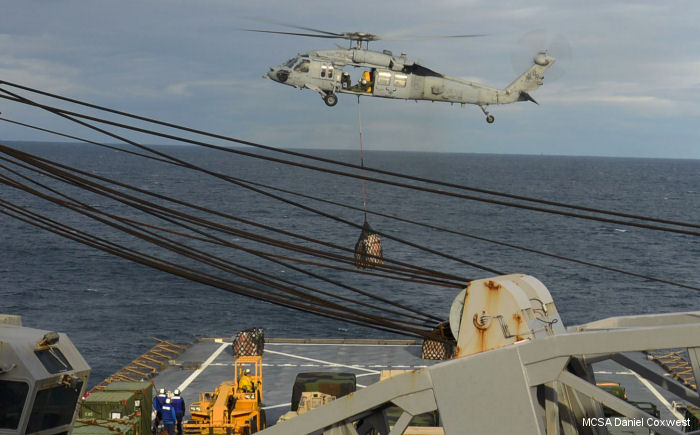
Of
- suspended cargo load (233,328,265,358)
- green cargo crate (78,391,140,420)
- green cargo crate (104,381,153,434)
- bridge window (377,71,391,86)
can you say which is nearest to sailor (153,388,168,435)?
green cargo crate (104,381,153,434)

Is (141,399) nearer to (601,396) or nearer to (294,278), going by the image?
(601,396)

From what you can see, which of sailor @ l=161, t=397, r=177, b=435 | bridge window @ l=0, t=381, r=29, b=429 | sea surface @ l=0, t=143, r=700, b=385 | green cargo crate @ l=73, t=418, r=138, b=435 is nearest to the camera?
bridge window @ l=0, t=381, r=29, b=429

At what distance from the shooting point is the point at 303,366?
4069 centimetres

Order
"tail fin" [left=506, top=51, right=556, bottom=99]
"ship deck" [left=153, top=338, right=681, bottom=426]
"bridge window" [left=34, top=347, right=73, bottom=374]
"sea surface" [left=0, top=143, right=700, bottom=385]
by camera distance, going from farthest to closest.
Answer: "sea surface" [left=0, top=143, right=700, bottom=385]
"tail fin" [left=506, top=51, right=556, bottom=99]
"ship deck" [left=153, top=338, right=681, bottom=426]
"bridge window" [left=34, top=347, right=73, bottom=374]

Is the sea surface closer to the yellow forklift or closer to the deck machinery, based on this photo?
the yellow forklift

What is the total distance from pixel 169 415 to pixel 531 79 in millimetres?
29086

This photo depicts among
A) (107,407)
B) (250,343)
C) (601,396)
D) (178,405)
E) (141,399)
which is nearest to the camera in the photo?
(601,396)

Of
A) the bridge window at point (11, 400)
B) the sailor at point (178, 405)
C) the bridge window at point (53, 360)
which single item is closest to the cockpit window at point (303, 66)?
the sailor at point (178, 405)

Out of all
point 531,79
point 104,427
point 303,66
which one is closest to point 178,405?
point 104,427

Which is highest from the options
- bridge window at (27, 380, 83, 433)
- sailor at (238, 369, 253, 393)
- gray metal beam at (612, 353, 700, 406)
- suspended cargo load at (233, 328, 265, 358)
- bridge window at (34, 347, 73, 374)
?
gray metal beam at (612, 353, 700, 406)

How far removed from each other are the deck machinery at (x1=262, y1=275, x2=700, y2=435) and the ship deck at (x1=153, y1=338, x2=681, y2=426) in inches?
901

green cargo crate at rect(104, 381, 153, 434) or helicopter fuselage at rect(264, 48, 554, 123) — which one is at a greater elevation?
helicopter fuselage at rect(264, 48, 554, 123)

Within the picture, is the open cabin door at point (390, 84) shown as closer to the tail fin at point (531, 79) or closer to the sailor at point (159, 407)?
the tail fin at point (531, 79)

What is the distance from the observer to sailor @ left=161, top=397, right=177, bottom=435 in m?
26.4
